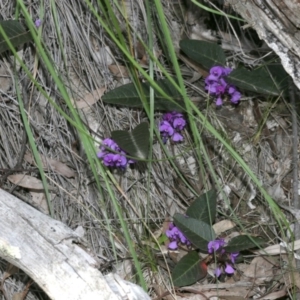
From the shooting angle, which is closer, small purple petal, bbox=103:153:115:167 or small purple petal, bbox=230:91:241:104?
small purple petal, bbox=103:153:115:167

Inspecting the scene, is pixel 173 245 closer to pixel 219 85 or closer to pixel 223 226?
pixel 223 226

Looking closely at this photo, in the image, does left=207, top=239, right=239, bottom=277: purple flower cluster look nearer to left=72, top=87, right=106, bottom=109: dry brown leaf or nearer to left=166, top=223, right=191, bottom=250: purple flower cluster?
left=166, top=223, right=191, bottom=250: purple flower cluster

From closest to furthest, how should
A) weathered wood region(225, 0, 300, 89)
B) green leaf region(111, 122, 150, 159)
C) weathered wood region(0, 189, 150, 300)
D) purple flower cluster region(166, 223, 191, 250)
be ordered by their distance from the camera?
weathered wood region(0, 189, 150, 300)
weathered wood region(225, 0, 300, 89)
green leaf region(111, 122, 150, 159)
purple flower cluster region(166, 223, 191, 250)

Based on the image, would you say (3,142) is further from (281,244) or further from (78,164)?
(281,244)

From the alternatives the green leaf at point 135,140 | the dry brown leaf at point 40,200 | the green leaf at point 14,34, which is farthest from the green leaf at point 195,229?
the green leaf at point 14,34

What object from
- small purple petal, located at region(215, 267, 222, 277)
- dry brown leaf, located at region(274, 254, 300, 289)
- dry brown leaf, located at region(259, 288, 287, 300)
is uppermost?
small purple petal, located at region(215, 267, 222, 277)

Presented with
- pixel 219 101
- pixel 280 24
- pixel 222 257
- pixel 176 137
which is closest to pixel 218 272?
pixel 222 257

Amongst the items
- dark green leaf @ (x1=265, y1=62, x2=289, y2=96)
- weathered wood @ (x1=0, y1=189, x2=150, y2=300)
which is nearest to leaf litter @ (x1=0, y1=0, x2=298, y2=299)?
dark green leaf @ (x1=265, y1=62, x2=289, y2=96)

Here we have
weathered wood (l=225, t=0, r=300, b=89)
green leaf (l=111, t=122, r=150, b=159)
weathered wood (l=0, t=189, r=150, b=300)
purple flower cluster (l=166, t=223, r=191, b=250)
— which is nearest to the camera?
weathered wood (l=0, t=189, r=150, b=300)
